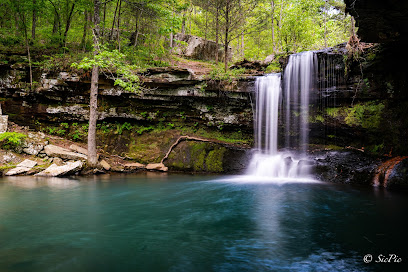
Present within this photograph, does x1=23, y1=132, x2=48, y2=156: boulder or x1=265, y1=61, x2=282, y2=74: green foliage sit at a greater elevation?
x1=265, y1=61, x2=282, y2=74: green foliage

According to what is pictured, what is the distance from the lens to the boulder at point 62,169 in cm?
955

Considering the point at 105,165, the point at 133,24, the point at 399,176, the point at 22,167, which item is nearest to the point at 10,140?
the point at 22,167

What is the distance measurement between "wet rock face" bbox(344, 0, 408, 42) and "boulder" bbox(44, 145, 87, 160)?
1129 cm

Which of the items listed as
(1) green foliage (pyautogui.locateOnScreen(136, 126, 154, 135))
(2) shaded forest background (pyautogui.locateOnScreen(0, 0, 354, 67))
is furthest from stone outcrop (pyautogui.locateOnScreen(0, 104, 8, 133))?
(1) green foliage (pyautogui.locateOnScreen(136, 126, 154, 135))

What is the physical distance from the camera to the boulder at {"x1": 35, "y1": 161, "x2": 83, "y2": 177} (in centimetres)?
955

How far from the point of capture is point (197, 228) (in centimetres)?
464

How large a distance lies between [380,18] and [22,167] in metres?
13.0

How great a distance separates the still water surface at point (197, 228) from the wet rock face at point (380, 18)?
4.46 m

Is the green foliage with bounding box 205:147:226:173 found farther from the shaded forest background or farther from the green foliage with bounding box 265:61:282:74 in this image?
the shaded forest background

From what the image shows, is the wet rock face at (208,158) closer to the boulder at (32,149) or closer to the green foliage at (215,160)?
the green foliage at (215,160)

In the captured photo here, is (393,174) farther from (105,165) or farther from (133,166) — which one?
(105,165)

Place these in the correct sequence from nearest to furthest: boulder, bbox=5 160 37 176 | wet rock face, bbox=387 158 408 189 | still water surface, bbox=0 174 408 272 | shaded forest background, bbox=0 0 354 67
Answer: still water surface, bbox=0 174 408 272 → wet rock face, bbox=387 158 408 189 → boulder, bbox=5 160 37 176 → shaded forest background, bbox=0 0 354 67

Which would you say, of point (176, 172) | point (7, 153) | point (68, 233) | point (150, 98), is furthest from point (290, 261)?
point (7, 153)

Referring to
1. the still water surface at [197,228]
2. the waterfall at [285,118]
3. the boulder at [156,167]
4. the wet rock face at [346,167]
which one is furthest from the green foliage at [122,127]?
the wet rock face at [346,167]
